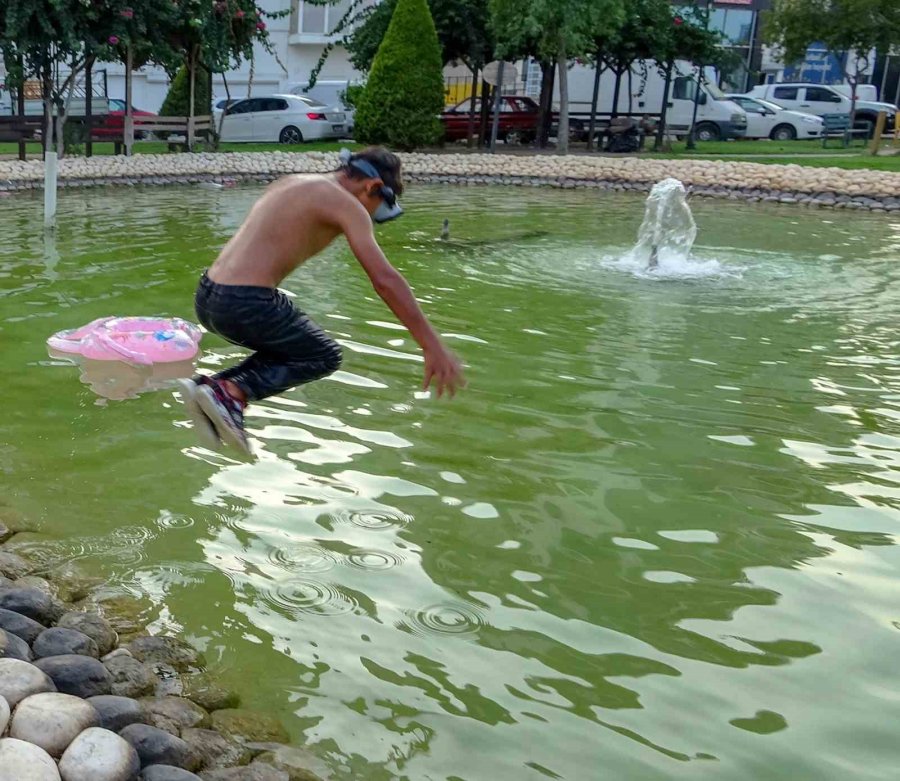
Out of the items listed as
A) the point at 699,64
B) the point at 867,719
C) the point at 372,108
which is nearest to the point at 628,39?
the point at 699,64

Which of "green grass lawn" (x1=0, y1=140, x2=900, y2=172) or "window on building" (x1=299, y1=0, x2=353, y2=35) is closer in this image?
"green grass lawn" (x1=0, y1=140, x2=900, y2=172)

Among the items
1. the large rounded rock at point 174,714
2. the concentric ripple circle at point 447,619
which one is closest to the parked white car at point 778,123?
the concentric ripple circle at point 447,619

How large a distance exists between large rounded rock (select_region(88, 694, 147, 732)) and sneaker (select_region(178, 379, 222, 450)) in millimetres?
1522

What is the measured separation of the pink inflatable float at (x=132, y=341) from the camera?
7.22 metres

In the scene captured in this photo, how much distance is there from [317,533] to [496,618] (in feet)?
3.42

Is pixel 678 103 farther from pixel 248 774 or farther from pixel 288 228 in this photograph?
pixel 248 774

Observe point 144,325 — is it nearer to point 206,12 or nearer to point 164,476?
point 164,476

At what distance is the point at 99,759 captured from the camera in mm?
2869

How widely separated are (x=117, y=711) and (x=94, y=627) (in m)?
0.62

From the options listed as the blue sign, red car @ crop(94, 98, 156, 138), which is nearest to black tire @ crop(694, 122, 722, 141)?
the blue sign

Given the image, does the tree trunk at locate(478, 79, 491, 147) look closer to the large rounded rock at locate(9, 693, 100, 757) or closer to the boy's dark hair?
the boy's dark hair

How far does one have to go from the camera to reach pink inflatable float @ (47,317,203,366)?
7.22 m

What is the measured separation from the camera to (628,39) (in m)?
27.0

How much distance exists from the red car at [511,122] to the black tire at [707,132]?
5683mm
